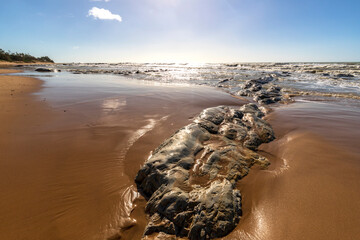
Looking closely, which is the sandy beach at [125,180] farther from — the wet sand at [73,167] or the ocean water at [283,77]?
the ocean water at [283,77]

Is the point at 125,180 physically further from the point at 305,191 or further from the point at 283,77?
the point at 283,77

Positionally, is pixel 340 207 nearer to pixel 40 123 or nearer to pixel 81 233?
pixel 81 233

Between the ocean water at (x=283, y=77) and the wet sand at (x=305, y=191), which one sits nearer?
the wet sand at (x=305, y=191)

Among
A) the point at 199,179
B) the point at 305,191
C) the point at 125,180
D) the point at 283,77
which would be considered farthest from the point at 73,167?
the point at 283,77

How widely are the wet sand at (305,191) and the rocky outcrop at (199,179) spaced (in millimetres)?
229

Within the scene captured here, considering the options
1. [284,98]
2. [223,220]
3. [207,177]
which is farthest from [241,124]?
[284,98]

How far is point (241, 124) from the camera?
15.4ft

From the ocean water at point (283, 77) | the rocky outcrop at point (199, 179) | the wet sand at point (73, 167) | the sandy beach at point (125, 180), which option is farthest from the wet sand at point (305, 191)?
the ocean water at point (283, 77)

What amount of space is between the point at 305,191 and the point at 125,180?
2993 mm

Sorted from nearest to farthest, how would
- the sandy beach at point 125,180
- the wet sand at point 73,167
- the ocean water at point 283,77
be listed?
1. the sandy beach at point 125,180
2. the wet sand at point 73,167
3. the ocean water at point 283,77

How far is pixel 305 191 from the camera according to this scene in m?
2.54

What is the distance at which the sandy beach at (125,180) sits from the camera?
2.14m

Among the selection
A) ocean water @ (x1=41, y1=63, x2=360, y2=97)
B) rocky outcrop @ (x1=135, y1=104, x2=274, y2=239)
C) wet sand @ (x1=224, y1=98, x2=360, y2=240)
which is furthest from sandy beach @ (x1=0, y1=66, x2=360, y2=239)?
ocean water @ (x1=41, y1=63, x2=360, y2=97)

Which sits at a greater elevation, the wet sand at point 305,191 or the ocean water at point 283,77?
the ocean water at point 283,77
